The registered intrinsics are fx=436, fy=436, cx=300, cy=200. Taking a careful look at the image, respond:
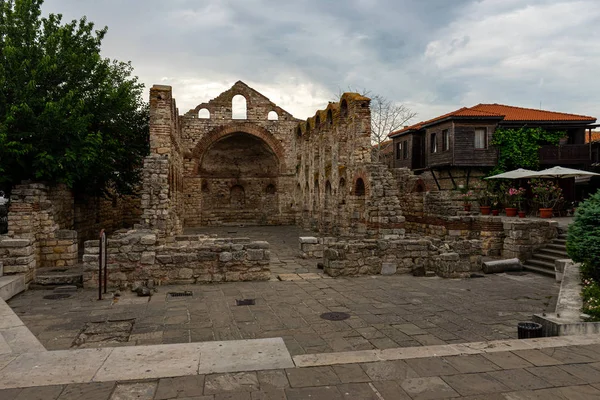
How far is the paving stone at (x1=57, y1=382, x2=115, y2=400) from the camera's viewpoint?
12.8 feet

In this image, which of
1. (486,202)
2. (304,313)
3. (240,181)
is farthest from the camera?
(240,181)

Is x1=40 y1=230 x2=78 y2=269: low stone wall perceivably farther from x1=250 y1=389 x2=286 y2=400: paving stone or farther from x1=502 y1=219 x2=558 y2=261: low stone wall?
x1=502 y1=219 x2=558 y2=261: low stone wall

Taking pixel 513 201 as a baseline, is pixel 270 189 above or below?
above

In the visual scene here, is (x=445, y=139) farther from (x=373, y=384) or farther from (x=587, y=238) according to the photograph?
(x=373, y=384)

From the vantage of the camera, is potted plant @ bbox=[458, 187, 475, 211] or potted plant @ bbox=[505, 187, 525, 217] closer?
potted plant @ bbox=[505, 187, 525, 217]

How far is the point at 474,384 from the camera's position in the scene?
421cm

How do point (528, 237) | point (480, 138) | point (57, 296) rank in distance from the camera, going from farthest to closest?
point (480, 138)
point (528, 237)
point (57, 296)

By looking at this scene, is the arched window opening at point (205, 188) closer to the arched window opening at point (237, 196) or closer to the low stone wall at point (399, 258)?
the arched window opening at point (237, 196)

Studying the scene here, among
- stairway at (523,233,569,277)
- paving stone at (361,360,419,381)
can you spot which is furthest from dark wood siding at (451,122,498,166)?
paving stone at (361,360,419,381)

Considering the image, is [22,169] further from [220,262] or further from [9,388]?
[9,388]

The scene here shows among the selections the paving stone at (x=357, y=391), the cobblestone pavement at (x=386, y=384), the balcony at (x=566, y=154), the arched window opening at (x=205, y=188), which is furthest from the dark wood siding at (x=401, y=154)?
the paving stone at (x=357, y=391)

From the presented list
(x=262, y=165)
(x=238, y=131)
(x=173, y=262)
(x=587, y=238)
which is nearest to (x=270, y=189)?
(x=262, y=165)

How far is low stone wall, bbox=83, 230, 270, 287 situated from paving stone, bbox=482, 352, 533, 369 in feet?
20.0

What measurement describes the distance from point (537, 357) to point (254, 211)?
24269 mm
